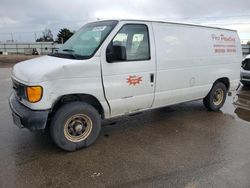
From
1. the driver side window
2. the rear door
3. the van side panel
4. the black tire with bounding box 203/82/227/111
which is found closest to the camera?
the rear door

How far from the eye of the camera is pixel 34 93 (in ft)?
12.0

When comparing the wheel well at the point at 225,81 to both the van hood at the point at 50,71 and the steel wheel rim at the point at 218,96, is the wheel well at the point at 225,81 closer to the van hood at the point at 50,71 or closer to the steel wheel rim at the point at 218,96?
the steel wheel rim at the point at 218,96

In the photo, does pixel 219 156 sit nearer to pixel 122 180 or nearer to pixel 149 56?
pixel 122 180

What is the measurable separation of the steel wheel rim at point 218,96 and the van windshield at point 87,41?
3.44 meters

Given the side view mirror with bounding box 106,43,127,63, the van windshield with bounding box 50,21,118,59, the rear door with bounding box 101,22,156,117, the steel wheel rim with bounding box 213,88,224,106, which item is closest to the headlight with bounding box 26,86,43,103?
the van windshield with bounding box 50,21,118,59

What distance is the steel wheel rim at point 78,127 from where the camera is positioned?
4086mm

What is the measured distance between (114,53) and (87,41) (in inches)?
25.3

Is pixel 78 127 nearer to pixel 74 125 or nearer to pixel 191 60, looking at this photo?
pixel 74 125

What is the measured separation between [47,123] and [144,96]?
1785mm

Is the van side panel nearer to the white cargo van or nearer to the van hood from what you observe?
the white cargo van

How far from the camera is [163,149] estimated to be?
4266 millimetres

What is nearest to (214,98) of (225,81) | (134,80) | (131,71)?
(225,81)

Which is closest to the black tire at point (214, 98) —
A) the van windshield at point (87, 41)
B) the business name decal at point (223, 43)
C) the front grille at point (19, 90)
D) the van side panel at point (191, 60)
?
the van side panel at point (191, 60)

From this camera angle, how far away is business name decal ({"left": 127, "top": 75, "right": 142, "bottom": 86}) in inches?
177
